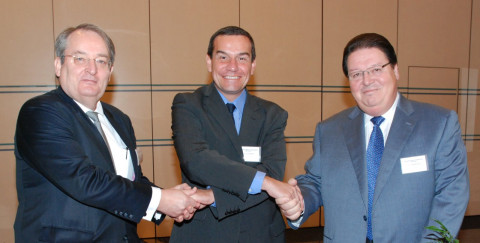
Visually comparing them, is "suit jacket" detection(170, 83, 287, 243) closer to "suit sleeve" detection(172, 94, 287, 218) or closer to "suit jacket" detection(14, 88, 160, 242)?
"suit sleeve" detection(172, 94, 287, 218)

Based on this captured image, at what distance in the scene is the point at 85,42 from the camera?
198cm

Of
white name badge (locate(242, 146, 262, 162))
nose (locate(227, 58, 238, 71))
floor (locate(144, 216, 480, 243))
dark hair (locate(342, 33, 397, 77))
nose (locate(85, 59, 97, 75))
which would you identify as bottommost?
floor (locate(144, 216, 480, 243))

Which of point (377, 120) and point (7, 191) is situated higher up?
point (377, 120)

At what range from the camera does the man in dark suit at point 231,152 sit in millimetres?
2141

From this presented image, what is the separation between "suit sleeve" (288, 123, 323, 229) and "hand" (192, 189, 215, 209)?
583 millimetres

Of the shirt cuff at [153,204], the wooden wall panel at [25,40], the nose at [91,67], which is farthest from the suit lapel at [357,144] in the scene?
the wooden wall panel at [25,40]

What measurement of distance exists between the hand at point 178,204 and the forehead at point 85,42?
3.10ft

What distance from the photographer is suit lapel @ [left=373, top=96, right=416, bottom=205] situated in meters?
1.86

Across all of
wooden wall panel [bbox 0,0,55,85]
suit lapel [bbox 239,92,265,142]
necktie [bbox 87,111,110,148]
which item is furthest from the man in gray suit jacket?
wooden wall panel [bbox 0,0,55,85]

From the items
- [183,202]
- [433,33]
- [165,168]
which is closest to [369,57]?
[183,202]

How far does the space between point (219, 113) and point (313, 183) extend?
77 cm

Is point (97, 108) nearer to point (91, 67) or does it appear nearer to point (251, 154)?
point (91, 67)

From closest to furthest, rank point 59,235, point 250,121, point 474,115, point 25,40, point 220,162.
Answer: point 59,235 → point 220,162 → point 250,121 → point 25,40 → point 474,115

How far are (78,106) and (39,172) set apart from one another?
1.30 feet
